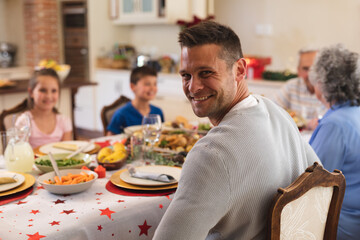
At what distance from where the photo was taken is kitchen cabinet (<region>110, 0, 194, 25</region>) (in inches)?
212

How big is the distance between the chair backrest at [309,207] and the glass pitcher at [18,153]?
3.72 feet

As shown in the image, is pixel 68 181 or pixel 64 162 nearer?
pixel 68 181

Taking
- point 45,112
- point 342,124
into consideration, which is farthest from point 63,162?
point 342,124

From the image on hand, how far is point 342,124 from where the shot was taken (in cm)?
177

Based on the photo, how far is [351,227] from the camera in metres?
1.83

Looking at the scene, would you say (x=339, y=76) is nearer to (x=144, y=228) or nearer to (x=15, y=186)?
(x=144, y=228)

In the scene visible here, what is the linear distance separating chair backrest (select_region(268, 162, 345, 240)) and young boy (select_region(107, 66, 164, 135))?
1.80 meters

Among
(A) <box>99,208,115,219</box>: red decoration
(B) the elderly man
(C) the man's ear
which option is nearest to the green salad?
(A) <box>99,208,115,219</box>: red decoration

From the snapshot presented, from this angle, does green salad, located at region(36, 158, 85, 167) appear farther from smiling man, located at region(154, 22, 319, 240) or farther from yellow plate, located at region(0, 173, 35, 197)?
smiling man, located at region(154, 22, 319, 240)

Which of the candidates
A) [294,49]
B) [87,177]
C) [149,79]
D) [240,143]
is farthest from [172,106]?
[240,143]

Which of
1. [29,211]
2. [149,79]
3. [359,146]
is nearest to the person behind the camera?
[29,211]

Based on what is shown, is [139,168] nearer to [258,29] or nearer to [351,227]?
[351,227]

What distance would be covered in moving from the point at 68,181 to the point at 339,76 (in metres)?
1.23

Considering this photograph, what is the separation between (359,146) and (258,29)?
392 centimetres
